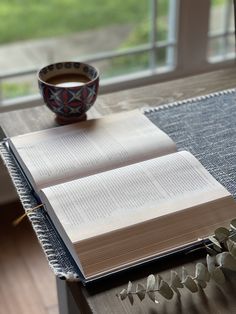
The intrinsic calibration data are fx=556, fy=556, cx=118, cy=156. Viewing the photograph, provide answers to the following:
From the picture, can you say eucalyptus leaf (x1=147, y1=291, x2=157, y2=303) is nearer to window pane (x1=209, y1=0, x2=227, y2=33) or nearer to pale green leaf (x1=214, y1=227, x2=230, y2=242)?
pale green leaf (x1=214, y1=227, x2=230, y2=242)

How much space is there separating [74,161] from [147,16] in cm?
102

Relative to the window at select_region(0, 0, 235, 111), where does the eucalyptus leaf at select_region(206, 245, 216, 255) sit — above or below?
above

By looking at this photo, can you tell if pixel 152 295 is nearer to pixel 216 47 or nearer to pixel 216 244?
pixel 216 244

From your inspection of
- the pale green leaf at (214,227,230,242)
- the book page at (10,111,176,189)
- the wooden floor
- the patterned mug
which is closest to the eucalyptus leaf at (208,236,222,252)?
the pale green leaf at (214,227,230,242)

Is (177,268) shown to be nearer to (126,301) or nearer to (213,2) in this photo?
(126,301)

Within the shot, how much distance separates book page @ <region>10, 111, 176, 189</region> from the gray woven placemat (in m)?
0.04

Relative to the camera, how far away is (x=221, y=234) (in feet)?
2.52

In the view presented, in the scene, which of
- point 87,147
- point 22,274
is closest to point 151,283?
point 87,147

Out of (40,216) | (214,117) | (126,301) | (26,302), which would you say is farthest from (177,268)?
(26,302)

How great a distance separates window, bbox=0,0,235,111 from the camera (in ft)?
5.86

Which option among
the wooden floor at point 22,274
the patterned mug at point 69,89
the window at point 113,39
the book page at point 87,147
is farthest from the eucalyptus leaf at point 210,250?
the window at point 113,39

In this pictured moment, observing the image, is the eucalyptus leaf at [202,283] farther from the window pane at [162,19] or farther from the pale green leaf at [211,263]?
the window pane at [162,19]

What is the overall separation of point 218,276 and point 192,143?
1.17 feet

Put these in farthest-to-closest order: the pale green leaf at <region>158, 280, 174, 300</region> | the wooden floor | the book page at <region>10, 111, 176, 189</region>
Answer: the wooden floor
the book page at <region>10, 111, 176, 189</region>
the pale green leaf at <region>158, 280, 174, 300</region>
